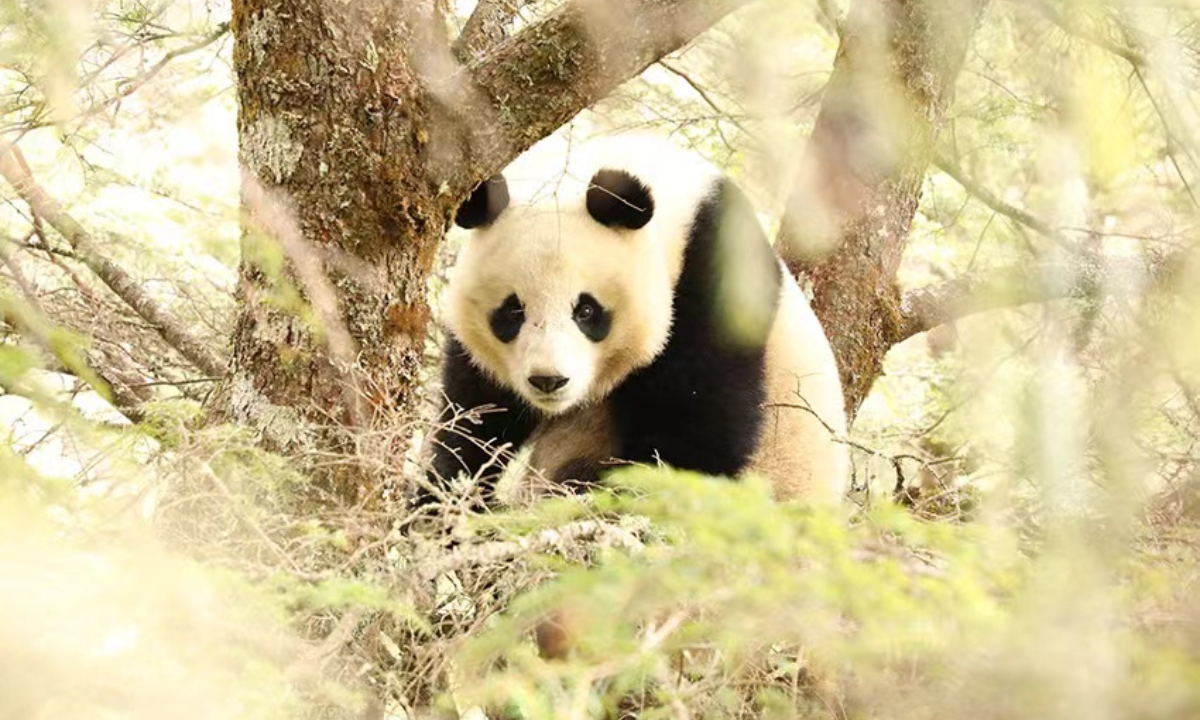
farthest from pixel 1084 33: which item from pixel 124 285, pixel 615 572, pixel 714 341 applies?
pixel 124 285

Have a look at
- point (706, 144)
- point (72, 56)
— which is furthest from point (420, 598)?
point (706, 144)

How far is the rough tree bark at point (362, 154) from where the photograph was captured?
2988mm

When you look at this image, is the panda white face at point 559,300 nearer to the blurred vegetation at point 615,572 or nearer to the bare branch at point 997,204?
the blurred vegetation at point 615,572

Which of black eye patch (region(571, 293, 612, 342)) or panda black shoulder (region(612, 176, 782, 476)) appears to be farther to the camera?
panda black shoulder (region(612, 176, 782, 476))

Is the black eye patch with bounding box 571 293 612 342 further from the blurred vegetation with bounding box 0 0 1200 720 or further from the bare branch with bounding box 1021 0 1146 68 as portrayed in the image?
the bare branch with bounding box 1021 0 1146 68

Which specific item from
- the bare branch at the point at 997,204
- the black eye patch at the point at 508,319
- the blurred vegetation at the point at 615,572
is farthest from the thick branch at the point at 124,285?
the bare branch at the point at 997,204

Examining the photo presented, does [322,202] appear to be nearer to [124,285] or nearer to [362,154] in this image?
[362,154]

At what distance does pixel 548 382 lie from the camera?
12.1ft

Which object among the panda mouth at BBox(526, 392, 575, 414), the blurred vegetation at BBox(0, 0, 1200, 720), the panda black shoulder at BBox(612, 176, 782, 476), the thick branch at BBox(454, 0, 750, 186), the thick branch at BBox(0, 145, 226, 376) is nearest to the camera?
the blurred vegetation at BBox(0, 0, 1200, 720)

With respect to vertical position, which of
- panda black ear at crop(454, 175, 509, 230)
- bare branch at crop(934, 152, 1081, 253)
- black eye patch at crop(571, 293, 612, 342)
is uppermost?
bare branch at crop(934, 152, 1081, 253)

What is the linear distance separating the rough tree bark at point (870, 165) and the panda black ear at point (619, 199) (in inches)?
44.4

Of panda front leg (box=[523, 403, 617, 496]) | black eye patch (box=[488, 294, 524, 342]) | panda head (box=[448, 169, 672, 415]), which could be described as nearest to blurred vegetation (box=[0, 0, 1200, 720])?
panda head (box=[448, 169, 672, 415])

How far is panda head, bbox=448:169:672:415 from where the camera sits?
382cm

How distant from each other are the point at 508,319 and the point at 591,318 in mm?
282
